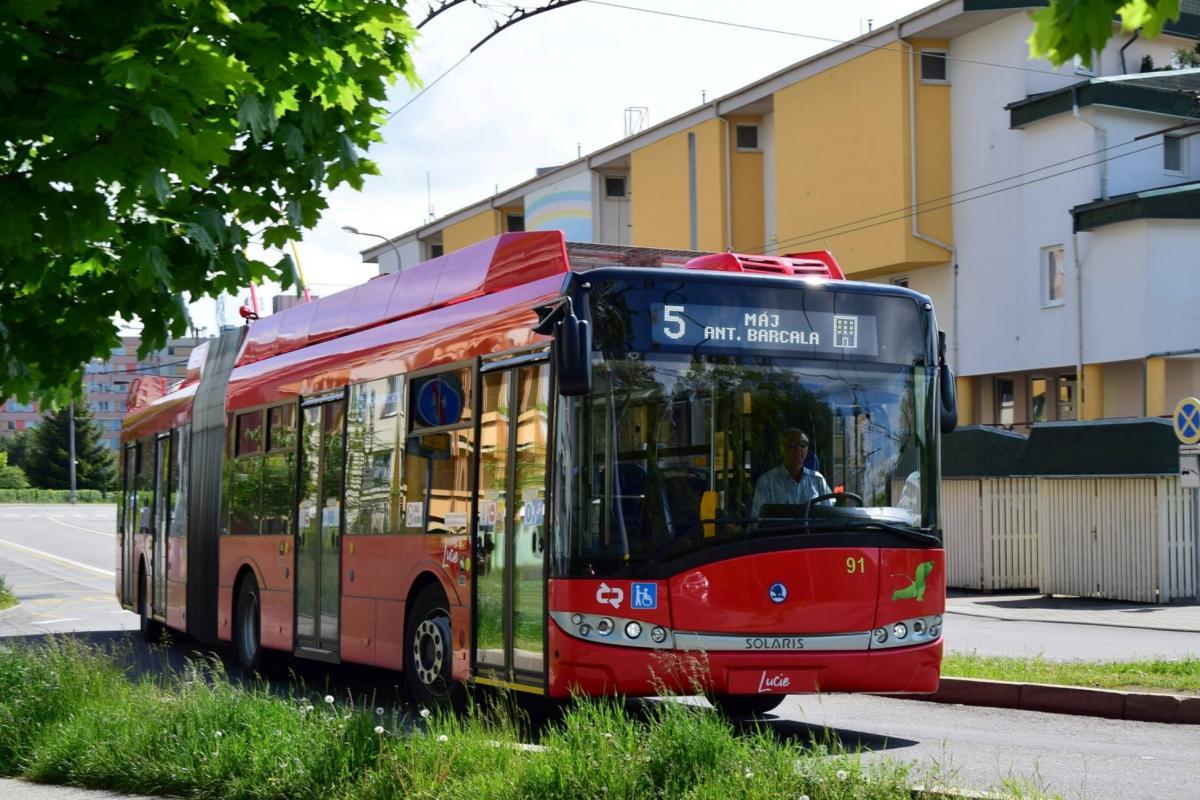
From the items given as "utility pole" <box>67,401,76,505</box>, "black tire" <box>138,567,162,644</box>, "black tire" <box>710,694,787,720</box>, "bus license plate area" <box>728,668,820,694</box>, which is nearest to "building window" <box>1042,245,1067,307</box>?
"black tire" <box>138,567,162,644</box>

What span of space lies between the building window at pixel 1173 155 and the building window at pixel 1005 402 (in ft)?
20.5

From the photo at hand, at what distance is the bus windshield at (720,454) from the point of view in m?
10.3

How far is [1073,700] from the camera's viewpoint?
41.8 feet

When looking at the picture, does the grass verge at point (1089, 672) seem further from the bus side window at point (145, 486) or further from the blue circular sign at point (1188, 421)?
the bus side window at point (145, 486)

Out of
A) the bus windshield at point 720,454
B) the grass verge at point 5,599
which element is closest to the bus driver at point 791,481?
the bus windshield at point 720,454

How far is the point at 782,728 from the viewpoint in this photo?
11.8 metres

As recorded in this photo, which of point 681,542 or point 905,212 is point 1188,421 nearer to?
point 681,542

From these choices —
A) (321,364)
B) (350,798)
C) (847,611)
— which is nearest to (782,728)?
(847,611)

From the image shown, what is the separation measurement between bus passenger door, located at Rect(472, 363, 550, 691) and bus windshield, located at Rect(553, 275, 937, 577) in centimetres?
42

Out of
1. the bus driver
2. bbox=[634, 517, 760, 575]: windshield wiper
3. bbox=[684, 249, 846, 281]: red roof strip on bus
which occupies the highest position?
bbox=[684, 249, 846, 281]: red roof strip on bus

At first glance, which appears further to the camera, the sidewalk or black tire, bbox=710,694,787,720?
the sidewalk

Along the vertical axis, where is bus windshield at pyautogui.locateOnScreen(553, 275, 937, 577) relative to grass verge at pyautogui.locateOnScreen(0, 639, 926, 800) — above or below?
above

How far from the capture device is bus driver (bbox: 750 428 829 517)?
34.2 feet

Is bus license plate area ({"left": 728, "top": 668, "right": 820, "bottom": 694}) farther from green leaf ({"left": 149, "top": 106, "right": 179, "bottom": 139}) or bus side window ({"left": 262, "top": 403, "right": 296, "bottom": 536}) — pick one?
bus side window ({"left": 262, "top": 403, "right": 296, "bottom": 536})
